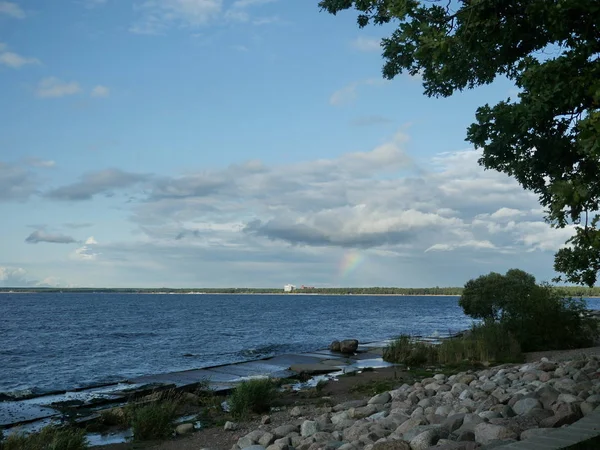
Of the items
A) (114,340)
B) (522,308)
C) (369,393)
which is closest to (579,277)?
(369,393)

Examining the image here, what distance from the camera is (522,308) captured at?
24125mm

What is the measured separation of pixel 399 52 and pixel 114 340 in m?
45.4

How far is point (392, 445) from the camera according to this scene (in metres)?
7.94

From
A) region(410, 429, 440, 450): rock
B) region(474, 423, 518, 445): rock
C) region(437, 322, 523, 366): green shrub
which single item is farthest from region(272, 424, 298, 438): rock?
region(437, 322, 523, 366): green shrub

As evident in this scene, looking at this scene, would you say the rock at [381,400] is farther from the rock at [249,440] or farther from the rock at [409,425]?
the rock at [409,425]

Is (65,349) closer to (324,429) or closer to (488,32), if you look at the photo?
(324,429)

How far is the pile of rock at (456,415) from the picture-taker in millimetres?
8062

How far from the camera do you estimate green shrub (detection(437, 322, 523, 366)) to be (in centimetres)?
2177

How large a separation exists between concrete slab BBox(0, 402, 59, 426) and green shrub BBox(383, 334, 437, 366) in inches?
556

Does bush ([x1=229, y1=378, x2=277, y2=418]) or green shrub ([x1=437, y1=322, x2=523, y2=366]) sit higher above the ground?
green shrub ([x1=437, y1=322, x2=523, y2=366])

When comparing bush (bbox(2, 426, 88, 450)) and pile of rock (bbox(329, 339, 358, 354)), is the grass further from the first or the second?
bush (bbox(2, 426, 88, 450))

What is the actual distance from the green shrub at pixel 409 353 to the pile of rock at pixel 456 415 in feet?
29.4

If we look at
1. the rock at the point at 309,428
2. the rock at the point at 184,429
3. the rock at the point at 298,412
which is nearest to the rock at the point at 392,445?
the rock at the point at 309,428

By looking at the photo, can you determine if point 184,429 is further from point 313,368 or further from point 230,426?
point 313,368
